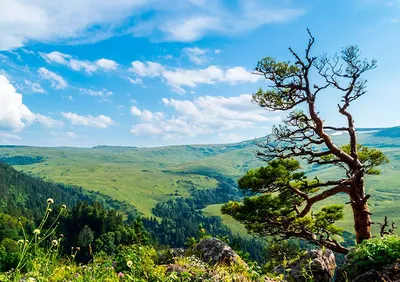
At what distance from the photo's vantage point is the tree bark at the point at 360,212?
20891 mm

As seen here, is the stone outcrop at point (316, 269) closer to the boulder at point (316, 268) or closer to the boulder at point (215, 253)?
the boulder at point (316, 268)

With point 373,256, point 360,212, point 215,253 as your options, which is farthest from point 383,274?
point 360,212

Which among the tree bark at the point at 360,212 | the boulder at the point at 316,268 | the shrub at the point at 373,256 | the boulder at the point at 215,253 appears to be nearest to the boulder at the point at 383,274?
the shrub at the point at 373,256

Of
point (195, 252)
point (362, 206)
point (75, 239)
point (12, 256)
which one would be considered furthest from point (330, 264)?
point (75, 239)

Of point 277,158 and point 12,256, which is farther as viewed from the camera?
point 277,158

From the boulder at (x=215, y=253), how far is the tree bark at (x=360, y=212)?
40.8 ft

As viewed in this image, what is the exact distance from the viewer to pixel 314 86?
77.1 feet

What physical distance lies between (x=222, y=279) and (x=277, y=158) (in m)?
16.1

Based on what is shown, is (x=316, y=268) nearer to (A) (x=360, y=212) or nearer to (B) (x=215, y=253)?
(B) (x=215, y=253)

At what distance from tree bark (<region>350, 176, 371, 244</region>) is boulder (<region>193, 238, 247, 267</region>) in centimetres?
1242

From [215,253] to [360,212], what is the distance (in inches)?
529

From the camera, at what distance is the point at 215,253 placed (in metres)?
12.0

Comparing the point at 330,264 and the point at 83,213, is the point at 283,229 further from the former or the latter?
the point at 83,213

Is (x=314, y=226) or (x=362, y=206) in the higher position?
(x=362, y=206)
